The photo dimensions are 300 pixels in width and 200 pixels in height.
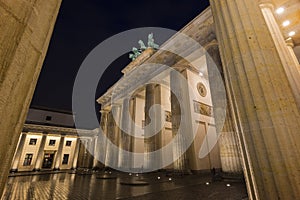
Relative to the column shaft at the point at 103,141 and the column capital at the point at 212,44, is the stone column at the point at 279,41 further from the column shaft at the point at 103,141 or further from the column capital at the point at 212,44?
the column shaft at the point at 103,141

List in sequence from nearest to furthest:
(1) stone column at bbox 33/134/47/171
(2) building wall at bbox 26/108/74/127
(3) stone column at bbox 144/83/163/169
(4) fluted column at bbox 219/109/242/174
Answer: (4) fluted column at bbox 219/109/242/174, (3) stone column at bbox 144/83/163/169, (1) stone column at bbox 33/134/47/171, (2) building wall at bbox 26/108/74/127

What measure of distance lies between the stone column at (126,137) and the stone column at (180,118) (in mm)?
6649

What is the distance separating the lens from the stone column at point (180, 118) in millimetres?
9862

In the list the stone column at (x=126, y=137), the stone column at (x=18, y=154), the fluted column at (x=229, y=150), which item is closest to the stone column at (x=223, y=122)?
the fluted column at (x=229, y=150)

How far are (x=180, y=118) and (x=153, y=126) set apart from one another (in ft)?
11.3

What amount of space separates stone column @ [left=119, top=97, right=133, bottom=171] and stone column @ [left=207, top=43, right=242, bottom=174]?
10.8 meters

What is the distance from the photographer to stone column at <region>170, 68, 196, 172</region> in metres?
9.86

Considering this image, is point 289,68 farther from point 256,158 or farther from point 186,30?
point 186,30

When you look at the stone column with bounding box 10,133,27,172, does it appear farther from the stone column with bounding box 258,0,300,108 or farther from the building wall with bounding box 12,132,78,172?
the stone column with bounding box 258,0,300,108

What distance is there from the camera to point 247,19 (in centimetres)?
252

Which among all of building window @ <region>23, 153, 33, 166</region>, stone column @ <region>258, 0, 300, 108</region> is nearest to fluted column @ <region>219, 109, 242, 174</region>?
stone column @ <region>258, 0, 300, 108</region>

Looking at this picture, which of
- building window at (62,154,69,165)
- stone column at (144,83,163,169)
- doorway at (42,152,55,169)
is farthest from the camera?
building window at (62,154,69,165)

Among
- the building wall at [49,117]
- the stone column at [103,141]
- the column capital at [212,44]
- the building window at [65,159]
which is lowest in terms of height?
the building window at [65,159]

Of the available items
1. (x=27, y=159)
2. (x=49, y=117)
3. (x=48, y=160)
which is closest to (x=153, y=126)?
(x=27, y=159)
